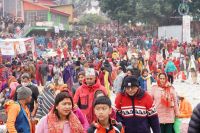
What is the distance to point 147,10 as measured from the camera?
45406 mm

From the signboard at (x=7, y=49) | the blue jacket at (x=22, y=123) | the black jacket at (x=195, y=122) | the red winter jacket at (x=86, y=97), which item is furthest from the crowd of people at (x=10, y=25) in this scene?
the black jacket at (x=195, y=122)

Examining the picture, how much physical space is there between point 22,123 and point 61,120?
4.72ft

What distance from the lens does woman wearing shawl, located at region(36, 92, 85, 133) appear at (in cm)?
459

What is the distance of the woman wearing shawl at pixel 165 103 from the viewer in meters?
7.44

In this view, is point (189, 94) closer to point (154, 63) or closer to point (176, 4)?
point (154, 63)

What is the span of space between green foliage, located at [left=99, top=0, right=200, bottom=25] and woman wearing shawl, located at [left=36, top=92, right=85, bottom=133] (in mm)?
41192

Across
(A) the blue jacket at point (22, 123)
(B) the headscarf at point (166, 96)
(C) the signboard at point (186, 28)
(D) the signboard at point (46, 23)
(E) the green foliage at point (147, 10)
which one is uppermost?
(E) the green foliage at point (147, 10)

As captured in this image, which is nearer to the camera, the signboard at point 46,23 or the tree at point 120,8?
the signboard at point 46,23

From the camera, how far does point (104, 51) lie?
36.2 meters

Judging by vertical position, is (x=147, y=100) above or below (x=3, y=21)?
below

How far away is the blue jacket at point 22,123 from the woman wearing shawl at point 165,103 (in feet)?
7.39

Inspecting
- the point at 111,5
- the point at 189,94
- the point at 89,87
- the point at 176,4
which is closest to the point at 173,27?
the point at 176,4

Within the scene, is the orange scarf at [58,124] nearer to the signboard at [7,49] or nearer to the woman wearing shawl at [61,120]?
the woman wearing shawl at [61,120]

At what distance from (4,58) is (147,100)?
18787 millimetres
